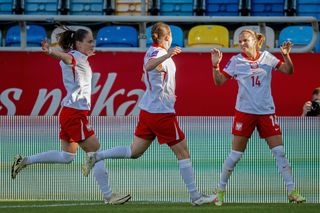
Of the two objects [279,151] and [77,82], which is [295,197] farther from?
[77,82]

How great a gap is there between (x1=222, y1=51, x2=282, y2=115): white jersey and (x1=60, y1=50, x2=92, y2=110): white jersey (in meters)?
1.44

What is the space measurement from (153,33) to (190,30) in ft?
16.5

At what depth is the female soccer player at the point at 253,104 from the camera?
1125 centimetres

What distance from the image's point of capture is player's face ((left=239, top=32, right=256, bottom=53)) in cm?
1136

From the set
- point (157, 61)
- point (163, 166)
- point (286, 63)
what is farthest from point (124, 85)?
point (157, 61)

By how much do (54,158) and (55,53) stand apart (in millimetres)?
1230

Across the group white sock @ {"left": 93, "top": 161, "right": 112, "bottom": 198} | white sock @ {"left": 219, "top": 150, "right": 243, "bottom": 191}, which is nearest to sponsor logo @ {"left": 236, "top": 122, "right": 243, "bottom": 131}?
white sock @ {"left": 219, "top": 150, "right": 243, "bottom": 191}

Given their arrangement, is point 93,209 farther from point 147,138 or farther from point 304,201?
point 304,201

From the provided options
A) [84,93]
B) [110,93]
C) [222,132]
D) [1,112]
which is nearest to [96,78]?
[110,93]

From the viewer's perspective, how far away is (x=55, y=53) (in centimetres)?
1066

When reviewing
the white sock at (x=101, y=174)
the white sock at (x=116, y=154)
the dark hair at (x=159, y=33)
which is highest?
the dark hair at (x=159, y=33)

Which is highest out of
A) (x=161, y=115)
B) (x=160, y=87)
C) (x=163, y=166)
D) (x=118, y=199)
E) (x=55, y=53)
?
(x=55, y=53)

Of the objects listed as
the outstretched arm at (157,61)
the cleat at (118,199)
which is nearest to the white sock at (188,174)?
the cleat at (118,199)

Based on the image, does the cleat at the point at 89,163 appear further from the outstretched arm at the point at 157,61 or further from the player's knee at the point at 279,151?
the player's knee at the point at 279,151
